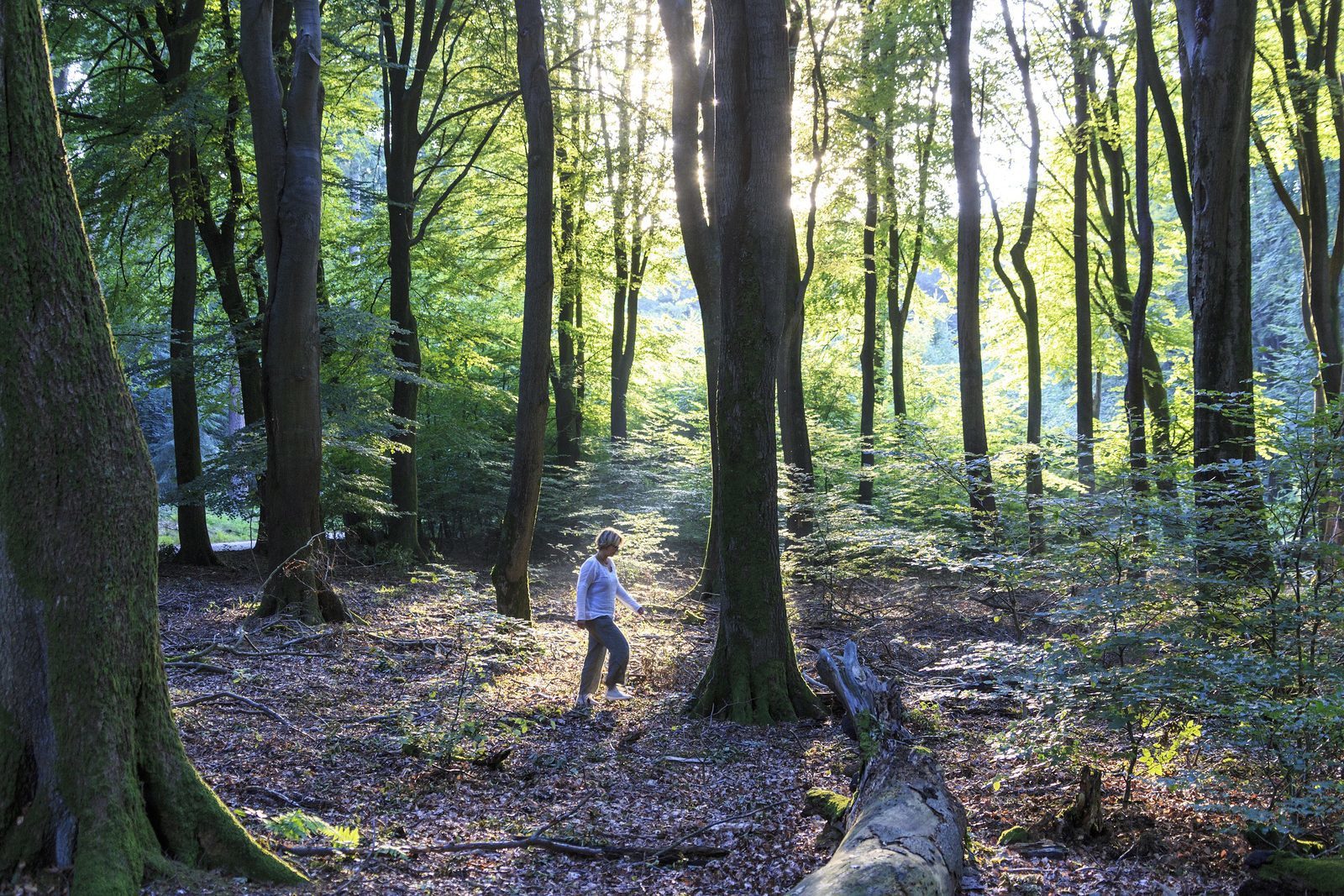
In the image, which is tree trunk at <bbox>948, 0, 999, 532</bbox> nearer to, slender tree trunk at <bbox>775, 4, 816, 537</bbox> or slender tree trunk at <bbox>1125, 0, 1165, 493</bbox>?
slender tree trunk at <bbox>1125, 0, 1165, 493</bbox>

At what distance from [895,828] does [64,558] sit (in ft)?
12.0

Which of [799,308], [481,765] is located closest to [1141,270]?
[799,308]

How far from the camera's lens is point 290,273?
Result: 372 inches

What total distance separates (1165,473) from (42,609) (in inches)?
223

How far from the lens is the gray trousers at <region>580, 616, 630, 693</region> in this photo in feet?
27.3

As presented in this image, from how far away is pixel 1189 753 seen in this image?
196 inches

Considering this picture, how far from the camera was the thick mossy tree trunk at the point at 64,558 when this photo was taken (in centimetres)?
326

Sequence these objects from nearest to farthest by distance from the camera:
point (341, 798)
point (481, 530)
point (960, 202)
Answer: point (341, 798) < point (960, 202) < point (481, 530)

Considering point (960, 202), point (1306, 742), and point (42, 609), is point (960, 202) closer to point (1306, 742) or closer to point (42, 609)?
point (1306, 742)

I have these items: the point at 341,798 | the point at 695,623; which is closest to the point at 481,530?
the point at 695,623

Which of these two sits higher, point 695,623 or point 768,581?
point 768,581

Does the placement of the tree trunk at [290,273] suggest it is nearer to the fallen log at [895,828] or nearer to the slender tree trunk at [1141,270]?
the fallen log at [895,828]

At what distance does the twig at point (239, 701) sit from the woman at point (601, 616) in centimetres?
273

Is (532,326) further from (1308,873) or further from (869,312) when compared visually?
(869,312)
